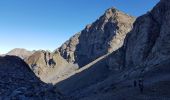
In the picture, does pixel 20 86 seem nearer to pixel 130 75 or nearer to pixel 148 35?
pixel 130 75

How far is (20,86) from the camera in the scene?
98.1ft

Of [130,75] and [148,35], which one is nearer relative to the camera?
[130,75]

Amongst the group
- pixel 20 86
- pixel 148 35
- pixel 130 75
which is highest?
pixel 148 35

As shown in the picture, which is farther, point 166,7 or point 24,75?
point 166,7

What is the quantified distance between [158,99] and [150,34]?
427ft

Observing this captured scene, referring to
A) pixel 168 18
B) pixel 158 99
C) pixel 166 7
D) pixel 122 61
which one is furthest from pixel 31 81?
pixel 122 61

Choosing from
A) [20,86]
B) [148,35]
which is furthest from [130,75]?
[20,86]

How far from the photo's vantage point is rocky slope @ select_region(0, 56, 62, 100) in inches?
1083

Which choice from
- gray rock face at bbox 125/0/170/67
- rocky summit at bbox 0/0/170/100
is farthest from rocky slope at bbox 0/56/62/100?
gray rock face at bbox 125/0/170/67

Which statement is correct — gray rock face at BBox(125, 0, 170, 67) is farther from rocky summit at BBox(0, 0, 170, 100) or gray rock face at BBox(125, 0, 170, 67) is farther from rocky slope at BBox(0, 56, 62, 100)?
rocky slope at BBox(0, 56, 62, 100)

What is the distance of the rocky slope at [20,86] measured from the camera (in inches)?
1083

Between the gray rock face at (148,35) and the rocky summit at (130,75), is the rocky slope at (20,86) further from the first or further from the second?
the gray rock face at (148,35)

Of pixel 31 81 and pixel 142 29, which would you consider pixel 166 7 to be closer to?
pixel 142 29

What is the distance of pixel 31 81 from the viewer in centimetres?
3209
